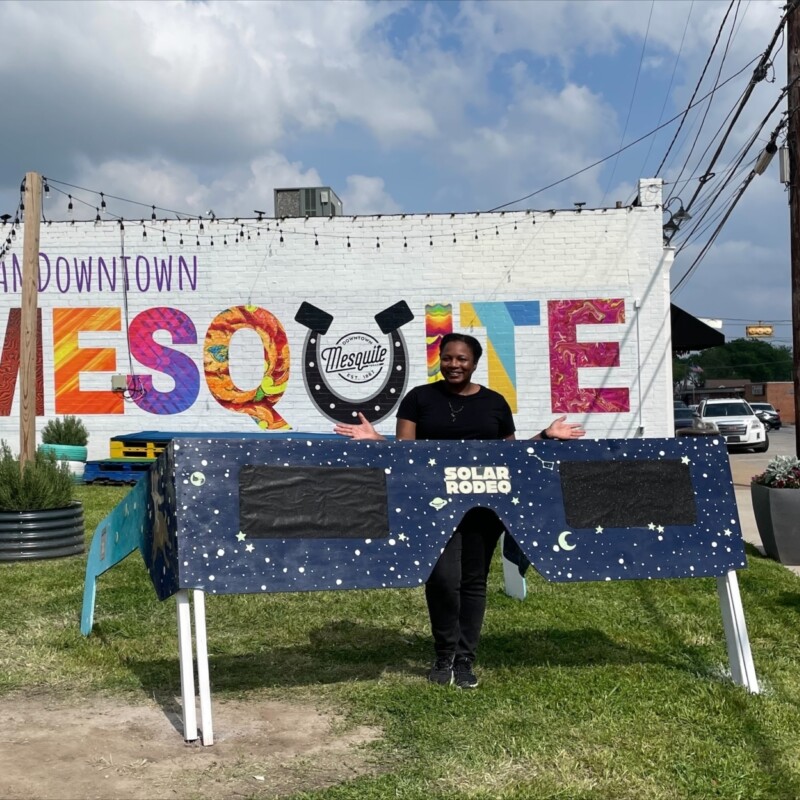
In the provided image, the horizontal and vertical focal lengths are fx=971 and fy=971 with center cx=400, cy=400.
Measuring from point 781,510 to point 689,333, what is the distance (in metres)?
10.7

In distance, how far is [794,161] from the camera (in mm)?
11375

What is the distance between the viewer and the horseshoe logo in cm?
1814

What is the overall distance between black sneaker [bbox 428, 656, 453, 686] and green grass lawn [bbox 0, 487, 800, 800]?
0.33ft

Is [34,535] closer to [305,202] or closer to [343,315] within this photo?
[343,315]

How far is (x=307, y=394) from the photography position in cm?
1820

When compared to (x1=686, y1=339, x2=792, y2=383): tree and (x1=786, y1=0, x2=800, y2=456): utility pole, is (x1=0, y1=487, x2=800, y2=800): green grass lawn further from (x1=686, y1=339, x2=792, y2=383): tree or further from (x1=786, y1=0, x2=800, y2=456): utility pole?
(x1=686, y1=339, x2=792, y2=383): tree

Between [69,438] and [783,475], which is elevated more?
[69,438]

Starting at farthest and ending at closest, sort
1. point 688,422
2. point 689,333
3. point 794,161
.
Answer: point 688,422
point 689,333
point 794,161

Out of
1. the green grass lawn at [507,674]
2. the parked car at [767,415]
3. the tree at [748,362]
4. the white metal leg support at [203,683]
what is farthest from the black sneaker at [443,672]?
the tree at [748,362]

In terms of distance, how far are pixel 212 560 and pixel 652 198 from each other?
1554 centimetres

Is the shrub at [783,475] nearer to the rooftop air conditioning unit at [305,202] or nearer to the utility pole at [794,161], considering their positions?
the utility pole at [794,161]

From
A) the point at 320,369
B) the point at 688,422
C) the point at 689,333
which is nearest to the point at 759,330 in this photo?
the point at 688,422

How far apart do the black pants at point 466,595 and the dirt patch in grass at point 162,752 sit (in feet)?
2.61

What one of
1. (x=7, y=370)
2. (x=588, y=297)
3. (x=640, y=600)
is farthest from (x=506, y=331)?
(x=640, y=600)
